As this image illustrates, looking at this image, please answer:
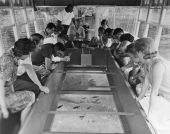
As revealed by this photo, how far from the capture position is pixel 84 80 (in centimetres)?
377

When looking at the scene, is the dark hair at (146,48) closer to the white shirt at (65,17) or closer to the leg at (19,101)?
the leg at (19,101)

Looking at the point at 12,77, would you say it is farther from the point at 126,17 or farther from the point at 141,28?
the point at 126,17

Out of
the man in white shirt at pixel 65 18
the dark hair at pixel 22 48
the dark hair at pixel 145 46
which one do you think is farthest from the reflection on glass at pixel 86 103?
the man in white shirt at pixel 65 18

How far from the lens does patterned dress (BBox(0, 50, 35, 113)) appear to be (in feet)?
5.67

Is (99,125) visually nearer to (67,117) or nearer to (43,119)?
(67,117)

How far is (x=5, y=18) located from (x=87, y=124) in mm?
3018

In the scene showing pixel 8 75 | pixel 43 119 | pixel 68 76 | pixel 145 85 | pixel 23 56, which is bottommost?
pixel 68 76

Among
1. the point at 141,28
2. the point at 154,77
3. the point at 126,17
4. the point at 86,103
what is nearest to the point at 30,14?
the point at 126,17

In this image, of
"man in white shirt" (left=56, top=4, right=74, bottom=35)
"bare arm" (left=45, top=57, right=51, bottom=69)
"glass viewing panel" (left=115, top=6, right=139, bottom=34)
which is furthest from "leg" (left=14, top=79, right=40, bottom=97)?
"glass viewing panel" (left=115, top=6, right=139, bottom=34)

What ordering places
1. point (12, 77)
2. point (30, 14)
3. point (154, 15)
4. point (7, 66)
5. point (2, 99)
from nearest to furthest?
point (2, 99), point (7, 66), point (12, 77), point (154, 15), point (30, 14)

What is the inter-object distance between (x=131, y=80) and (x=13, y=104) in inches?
Result: 61.6

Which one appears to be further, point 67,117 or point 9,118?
point 67,117

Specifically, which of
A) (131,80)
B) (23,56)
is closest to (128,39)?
(131,80)

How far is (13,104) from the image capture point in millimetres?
1871
